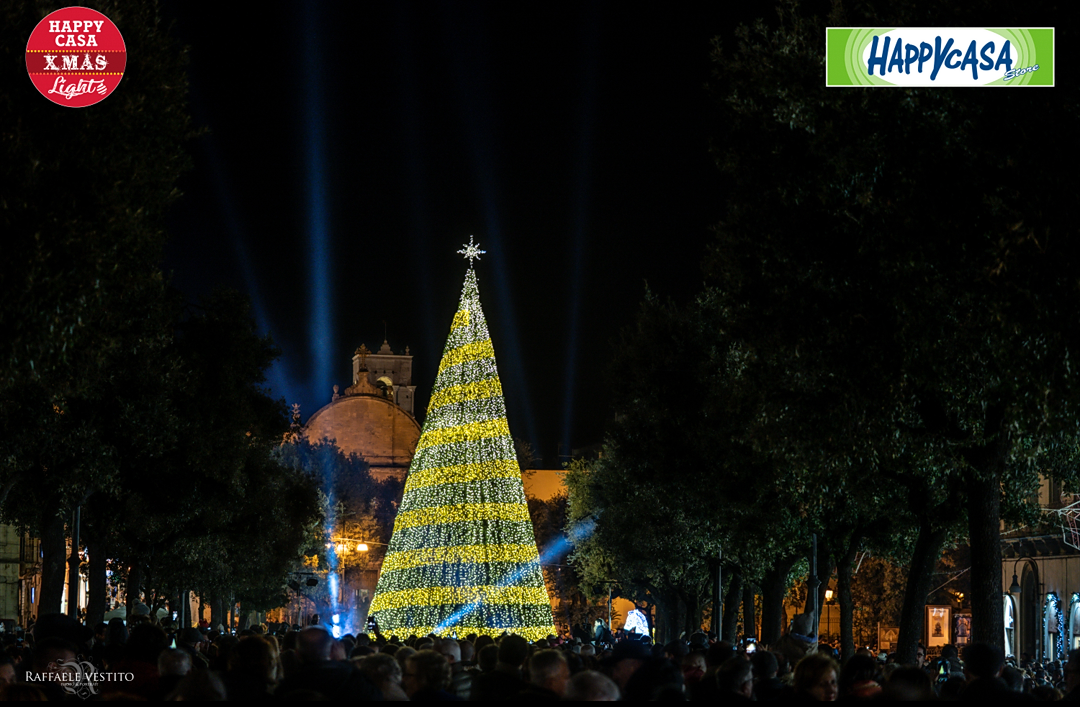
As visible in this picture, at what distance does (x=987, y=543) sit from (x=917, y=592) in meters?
4.26

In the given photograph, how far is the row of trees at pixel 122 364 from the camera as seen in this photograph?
48.2 ft

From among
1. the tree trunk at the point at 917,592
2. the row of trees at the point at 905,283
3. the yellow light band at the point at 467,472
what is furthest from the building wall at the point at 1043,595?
the tree trunk at the point at 917,592

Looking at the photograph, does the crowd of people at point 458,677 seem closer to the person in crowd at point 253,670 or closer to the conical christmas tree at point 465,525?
the person in crowd at point 253,670

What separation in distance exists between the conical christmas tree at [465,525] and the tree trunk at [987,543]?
75.8 feet

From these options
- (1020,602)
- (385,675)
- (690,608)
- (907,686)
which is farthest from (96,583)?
(1020,602)

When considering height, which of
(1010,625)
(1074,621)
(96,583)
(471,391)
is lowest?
(1010,625)

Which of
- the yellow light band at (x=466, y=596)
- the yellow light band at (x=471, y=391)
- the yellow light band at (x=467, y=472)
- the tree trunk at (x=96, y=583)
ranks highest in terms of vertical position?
the yellow light band at (x=471, y=391)

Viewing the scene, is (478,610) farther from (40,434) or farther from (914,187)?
A: (914,187)

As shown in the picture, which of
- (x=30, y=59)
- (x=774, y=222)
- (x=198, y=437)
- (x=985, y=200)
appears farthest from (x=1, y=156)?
(x=198, y=437)

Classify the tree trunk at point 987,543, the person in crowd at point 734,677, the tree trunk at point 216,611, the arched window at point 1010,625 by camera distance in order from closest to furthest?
the person in crowd at point 734,677 < the tree trunk at point 987,543 < the arched window at point 1010,625 < the tree trunk at point 216,611

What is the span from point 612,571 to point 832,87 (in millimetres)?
47746

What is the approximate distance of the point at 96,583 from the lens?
31516 mm

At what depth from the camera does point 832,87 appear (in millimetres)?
16406

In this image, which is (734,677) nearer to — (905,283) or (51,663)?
(51,663)
